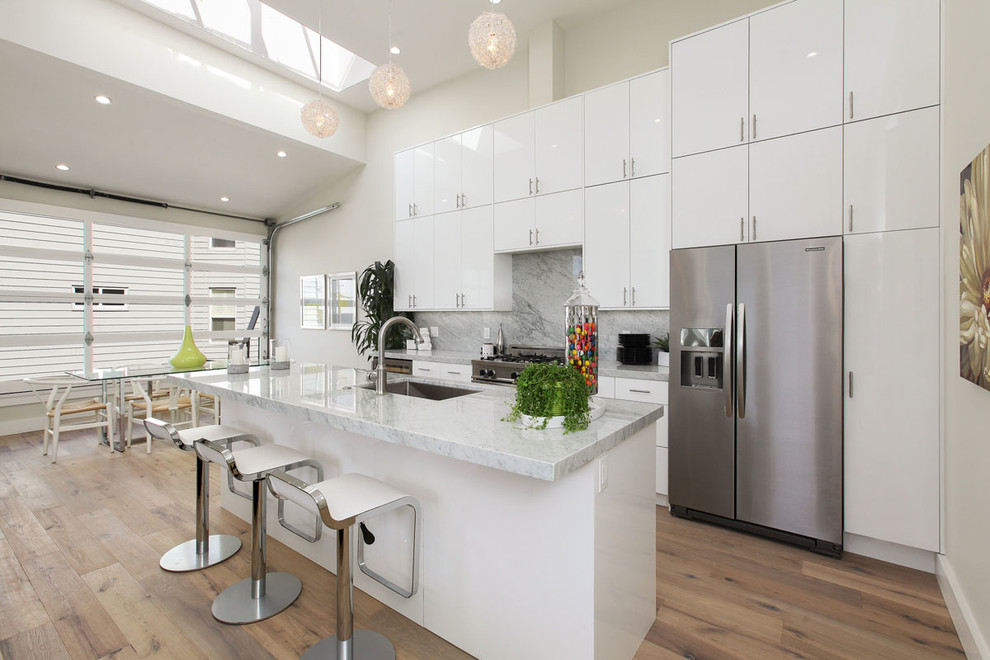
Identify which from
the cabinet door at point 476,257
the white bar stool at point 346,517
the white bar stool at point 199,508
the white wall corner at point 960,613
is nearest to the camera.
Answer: the white bar stool at point 346,517

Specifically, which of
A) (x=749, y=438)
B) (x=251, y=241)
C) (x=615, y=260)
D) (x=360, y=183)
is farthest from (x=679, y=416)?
(x=251, y=241)

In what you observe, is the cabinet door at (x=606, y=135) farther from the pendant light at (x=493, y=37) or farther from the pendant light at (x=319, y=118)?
the pendant light at (x=319, y=118)

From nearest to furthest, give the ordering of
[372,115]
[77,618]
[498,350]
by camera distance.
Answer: [77,618] < [498,350] < [372,115]

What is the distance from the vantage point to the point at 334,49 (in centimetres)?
514

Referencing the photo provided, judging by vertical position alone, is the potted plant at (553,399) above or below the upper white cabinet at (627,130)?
below

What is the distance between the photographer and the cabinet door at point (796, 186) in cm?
252

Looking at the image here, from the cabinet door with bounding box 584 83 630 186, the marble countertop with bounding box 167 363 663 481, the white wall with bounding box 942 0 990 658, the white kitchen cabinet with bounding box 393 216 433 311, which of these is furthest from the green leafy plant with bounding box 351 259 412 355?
the white wall with bounding box 942 0 990 658

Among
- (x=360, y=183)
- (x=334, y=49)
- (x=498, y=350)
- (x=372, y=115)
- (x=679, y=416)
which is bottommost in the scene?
(x=679, y=416)

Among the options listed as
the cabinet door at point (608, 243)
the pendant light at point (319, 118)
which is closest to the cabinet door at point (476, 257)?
the cabinet door at point (608, 243)

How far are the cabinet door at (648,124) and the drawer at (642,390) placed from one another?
1505mm

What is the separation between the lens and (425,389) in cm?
267

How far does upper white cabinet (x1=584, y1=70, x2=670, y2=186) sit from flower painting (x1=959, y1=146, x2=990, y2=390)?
160cm

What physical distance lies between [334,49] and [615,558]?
5751 millimetres

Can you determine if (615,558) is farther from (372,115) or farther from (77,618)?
(372,115)
